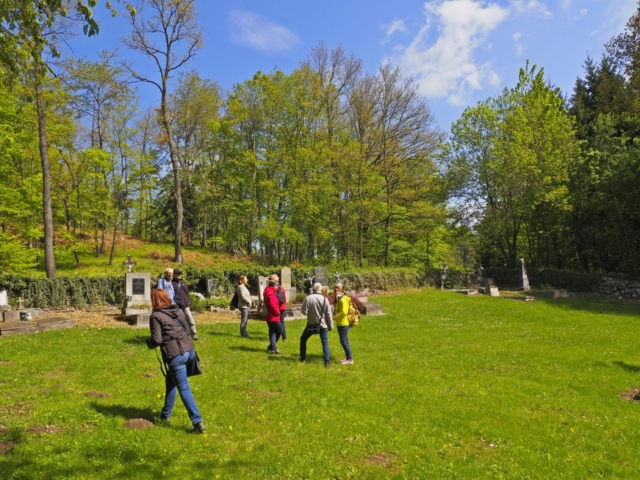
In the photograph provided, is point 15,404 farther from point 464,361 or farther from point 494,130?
point 494,130

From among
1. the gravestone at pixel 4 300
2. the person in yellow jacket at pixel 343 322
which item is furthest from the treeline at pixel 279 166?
the person in yellow jacket at pixel 343 322

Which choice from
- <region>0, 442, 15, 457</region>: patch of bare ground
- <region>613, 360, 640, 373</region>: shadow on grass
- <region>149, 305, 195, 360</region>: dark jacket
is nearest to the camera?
<region>0, 442, 15, 457</region>: patch of bare ground

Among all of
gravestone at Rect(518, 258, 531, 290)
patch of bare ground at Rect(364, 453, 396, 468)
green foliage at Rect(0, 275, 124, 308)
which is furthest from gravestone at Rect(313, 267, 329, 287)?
patch of bare ground at Rect(364, 453, 396, 468)

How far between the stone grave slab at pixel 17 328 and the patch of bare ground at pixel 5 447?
27.3ft

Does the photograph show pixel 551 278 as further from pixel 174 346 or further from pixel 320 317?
pixel 174 346

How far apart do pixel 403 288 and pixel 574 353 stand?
1596cm

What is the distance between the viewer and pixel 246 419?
19.9 feet

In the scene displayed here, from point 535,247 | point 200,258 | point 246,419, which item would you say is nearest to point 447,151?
point 535,247

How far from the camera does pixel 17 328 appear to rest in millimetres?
11922

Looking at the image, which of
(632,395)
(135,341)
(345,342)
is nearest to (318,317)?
(345,342)

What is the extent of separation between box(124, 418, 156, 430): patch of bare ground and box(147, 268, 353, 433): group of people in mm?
205

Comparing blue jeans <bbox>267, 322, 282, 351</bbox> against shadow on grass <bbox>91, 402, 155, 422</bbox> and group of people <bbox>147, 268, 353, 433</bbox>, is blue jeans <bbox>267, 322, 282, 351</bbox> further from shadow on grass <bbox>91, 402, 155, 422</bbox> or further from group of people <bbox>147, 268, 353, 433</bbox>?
shadow on grass <bbox>91, 402, 155, 422</bbox>

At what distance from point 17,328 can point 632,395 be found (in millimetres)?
14608

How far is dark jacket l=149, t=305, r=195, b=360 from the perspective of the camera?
5406mm
